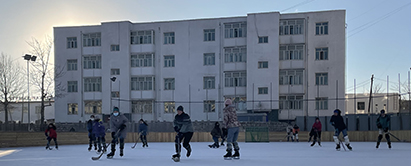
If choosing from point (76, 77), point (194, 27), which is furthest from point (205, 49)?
point (76, 77)

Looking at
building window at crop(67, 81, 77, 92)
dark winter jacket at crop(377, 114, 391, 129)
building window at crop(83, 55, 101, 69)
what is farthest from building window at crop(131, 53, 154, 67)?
dark winter jacket at crop(377, 114, 391, 129)

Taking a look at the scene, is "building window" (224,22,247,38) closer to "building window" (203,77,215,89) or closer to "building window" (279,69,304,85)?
"building window" (203,77,215,89)

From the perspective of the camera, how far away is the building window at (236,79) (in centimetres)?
4422

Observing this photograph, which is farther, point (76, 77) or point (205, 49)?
point (76, 77)

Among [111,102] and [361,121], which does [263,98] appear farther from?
[111,102]

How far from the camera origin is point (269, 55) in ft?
139

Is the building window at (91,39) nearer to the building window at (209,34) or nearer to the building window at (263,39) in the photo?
the building window at (209,34)

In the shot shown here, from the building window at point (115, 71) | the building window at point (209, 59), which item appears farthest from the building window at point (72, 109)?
the building window at point (209, 59)

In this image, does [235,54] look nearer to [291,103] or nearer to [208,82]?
[208,82]

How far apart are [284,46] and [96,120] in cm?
2892

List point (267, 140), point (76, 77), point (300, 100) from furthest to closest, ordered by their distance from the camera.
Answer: point (76, 77), point (300, 100), point (267, 140)

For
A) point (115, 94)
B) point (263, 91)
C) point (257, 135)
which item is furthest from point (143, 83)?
point (257, 135)

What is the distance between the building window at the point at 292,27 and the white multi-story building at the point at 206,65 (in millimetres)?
105

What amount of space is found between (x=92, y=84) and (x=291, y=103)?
75.0 feet
